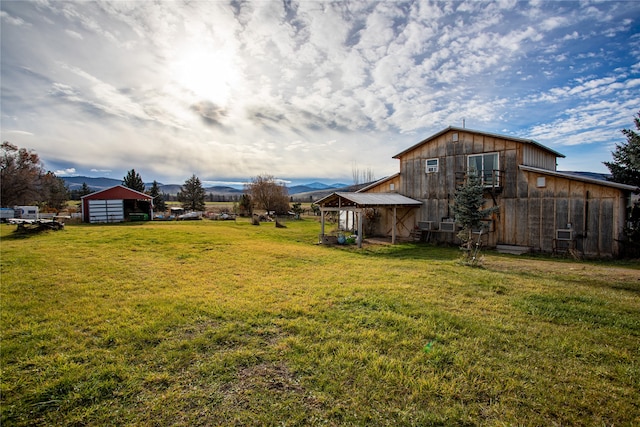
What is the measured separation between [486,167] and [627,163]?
19.3 feet

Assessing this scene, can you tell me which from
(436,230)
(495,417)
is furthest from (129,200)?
(495,417)

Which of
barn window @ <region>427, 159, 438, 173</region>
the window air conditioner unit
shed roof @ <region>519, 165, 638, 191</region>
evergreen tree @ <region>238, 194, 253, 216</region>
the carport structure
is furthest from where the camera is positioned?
evergreen tree @ <region>238, 194, 253, 216</region>

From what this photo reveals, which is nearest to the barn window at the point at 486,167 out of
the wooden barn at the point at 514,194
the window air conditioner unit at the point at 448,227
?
the wooden barn at the point at 514,194

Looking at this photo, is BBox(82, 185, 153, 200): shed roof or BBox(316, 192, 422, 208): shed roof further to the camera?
BBox(82, 185, 153, 200): shed roof

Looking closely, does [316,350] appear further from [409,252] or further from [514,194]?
[514,194]

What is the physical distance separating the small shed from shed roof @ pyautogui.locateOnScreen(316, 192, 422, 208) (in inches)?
932

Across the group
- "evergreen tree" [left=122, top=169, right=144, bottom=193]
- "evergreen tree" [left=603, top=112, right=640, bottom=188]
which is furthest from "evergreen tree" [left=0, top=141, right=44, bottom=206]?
"evergreen tree" [left=603, top=112, right=640, bottom=188]

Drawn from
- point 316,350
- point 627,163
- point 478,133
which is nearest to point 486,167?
point 478,133

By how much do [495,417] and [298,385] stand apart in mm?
2206

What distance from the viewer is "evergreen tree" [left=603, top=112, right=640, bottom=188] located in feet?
23.3

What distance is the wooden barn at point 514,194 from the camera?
13180mm

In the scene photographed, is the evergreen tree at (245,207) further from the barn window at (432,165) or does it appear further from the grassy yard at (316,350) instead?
the grassy yard at (316,350)

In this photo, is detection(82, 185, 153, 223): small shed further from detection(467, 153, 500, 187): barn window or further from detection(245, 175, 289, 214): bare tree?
detection(467, 153, 500, 187): barn window

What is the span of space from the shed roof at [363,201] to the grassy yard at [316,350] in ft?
28.9
